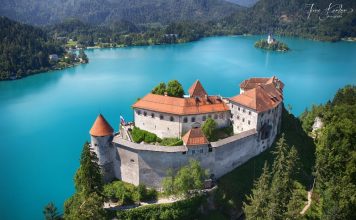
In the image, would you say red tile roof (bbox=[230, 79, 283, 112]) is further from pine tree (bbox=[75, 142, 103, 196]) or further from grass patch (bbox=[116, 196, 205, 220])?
pine tree (bbox=[75, 142, 103, 196])

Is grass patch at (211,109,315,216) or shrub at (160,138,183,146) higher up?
shrub at (160,138,183,146)

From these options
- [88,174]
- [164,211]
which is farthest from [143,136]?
[164,211]

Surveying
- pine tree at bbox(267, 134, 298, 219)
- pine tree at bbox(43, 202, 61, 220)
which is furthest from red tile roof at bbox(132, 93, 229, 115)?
pine tree at bbox(43, 202, 61, 220)

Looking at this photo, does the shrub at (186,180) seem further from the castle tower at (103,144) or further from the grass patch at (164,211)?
the castle tower at (103,144)

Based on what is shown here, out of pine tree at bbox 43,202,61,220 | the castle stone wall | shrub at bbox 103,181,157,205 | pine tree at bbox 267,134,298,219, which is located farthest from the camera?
the castle stone wall

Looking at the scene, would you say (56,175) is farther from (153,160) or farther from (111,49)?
(111,49)

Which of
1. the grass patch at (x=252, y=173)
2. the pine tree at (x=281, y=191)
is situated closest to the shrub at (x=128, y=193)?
the grass patch at (x=252, y=173)
